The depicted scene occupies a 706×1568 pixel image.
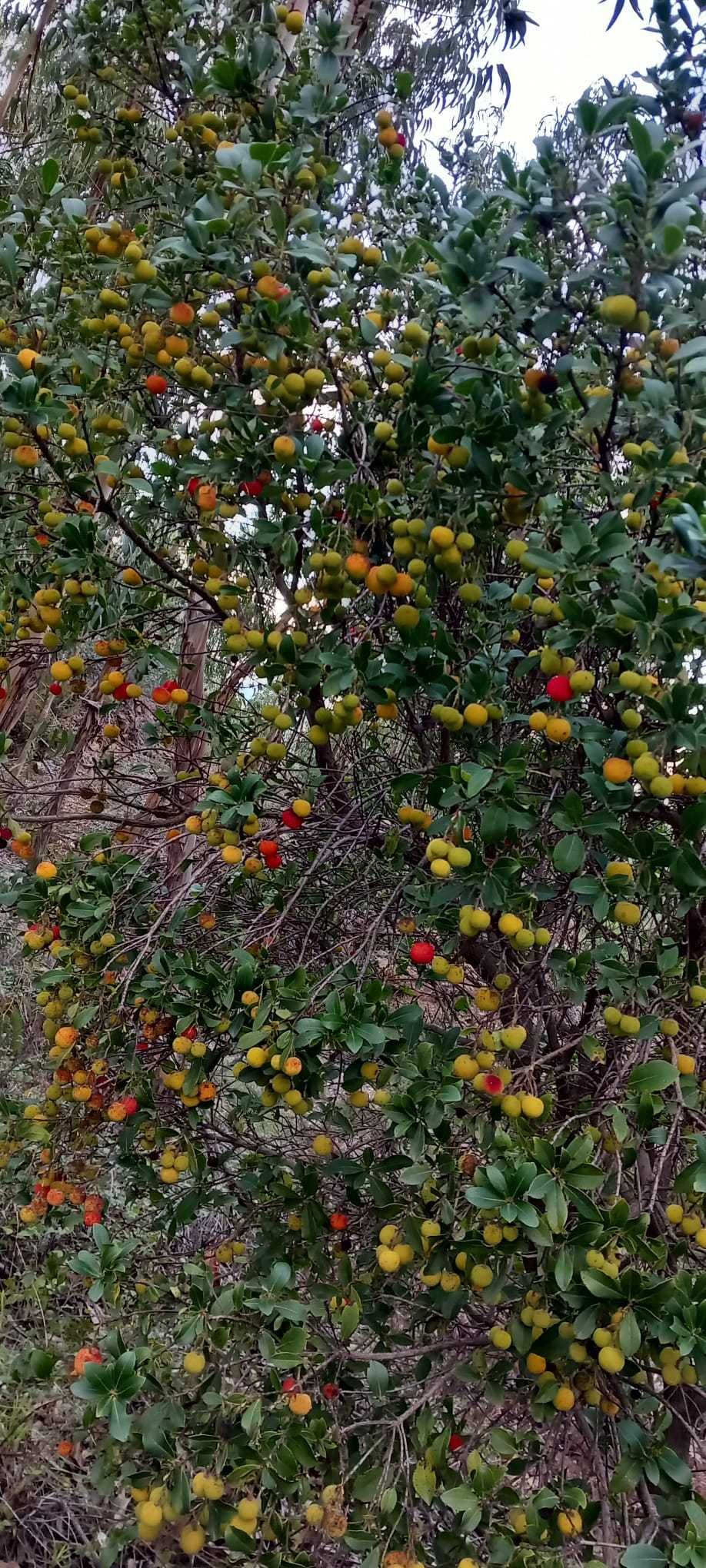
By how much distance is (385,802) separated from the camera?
1.77 meters

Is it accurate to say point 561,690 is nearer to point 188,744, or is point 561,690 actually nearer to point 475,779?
point 475,779

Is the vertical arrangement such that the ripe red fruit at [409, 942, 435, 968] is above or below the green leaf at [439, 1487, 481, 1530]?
above

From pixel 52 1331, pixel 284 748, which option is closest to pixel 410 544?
pixel 284 748

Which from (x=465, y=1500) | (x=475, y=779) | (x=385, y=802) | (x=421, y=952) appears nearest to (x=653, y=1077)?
(x=421, y=952)

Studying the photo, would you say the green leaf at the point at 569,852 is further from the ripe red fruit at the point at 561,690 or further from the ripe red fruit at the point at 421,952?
the ripe red fruit at the point at 421,952

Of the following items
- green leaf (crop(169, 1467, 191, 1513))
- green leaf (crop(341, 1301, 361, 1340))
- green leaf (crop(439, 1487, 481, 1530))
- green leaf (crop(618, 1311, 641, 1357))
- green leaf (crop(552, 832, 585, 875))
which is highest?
green leaf (crop(552, 832, 585, 875))

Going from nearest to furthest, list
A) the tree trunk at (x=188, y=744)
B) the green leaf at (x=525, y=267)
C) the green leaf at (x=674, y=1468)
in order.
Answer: the green leaf at (x=525, y=267) < the green leaf at (x=674, y=1468) < the tree trunk at (x=188, y=744)

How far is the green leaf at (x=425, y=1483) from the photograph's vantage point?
126cm

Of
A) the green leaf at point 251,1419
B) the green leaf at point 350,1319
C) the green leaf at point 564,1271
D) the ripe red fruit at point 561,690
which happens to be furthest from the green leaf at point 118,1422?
the ripe red fruit at point 561,690

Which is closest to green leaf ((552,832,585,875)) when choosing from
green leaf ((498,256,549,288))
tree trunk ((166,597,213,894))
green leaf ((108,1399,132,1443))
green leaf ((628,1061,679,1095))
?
green leaf ((628,1061,679,1095))

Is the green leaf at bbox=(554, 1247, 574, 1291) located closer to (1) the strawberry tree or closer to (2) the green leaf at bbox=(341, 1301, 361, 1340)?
(1) the strawberry tree

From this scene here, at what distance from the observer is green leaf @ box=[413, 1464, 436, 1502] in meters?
1.26

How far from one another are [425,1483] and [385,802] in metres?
1.10

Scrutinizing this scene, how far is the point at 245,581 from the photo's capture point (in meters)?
1.63
